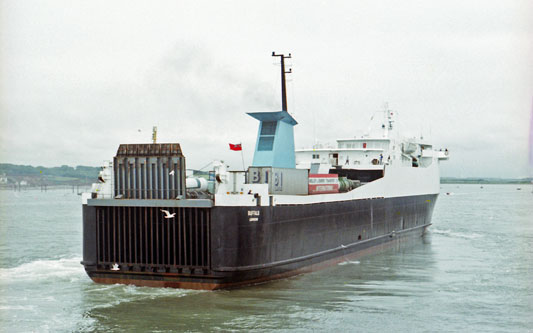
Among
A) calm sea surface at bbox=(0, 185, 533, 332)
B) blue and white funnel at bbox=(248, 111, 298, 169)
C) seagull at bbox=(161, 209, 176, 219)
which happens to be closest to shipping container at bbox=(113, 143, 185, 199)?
seagull at bbox=(161, 209, 176, 219)

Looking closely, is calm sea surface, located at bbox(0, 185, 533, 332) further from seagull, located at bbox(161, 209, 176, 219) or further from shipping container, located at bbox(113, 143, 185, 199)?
shipping container, located at bbox(113, 143, 185, 199)

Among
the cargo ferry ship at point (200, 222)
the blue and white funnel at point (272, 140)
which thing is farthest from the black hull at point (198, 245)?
the blue and white funnel at point (272, 140)

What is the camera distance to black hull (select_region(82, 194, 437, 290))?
62.7ft

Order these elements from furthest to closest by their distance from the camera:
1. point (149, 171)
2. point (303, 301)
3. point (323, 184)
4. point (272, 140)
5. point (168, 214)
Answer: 1. point (323, 184)
2. point (272, 140)
3. point (149, 171)
4. point (168, 214)
5. point (303, 301)

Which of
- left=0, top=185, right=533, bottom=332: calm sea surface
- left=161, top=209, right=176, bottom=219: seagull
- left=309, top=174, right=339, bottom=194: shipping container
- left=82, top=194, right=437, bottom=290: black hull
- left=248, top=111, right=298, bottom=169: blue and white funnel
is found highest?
left=248, top=111, right=298, bottom=169: blue and white funnel

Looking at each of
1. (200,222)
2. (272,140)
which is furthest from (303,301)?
(272,140)

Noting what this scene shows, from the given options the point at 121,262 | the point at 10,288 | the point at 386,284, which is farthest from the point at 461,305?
the point at 10,288

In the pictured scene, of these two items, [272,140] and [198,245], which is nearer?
[198,245]

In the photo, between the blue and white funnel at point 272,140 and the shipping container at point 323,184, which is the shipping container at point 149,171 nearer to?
the blue and white funnel at point 272,140

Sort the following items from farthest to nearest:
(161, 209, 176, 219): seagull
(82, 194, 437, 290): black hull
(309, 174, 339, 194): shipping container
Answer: (309, 174, 339, 194): shipping container → (161, 209, 176, 219): seagull → (82, 194, 437, 290): black hull

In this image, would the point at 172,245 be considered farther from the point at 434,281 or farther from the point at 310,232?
the point at 434,281

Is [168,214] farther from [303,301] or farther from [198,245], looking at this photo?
[303,301]

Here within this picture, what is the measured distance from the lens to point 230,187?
2081 centimetres

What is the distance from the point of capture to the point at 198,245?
19172 millimetres
